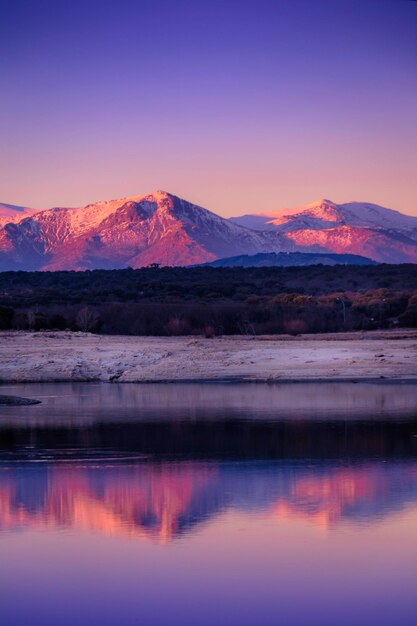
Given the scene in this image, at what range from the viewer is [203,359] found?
26797 millimetres

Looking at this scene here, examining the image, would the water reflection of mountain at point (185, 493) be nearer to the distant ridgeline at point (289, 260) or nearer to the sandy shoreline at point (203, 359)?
the sandy shoreline at point (203, 359)

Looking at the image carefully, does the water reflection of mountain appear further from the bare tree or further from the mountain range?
the mountain range

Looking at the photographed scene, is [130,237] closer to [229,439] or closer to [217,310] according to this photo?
[217,310]

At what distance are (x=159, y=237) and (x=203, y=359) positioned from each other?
4346 inches

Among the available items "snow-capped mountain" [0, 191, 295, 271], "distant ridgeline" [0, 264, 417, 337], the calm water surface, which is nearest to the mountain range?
"snow-capped mountain" [0, 191, 295, 271]

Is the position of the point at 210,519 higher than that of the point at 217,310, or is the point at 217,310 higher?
the point at 217,310

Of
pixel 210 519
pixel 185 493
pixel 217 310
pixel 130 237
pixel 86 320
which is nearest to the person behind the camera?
pixel 210 519

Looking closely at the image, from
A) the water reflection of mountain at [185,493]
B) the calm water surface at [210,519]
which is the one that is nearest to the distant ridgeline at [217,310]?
the calm water surface at [210,519]

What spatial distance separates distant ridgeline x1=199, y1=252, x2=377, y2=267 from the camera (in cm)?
11488

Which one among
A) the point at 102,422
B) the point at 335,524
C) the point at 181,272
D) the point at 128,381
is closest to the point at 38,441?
the point at 102,422

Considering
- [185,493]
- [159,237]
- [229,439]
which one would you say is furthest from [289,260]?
[185,493]

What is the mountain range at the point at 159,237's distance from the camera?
430ft

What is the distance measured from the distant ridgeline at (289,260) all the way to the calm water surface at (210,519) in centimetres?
9737

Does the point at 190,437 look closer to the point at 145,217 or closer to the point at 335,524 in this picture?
the point at 335,524
